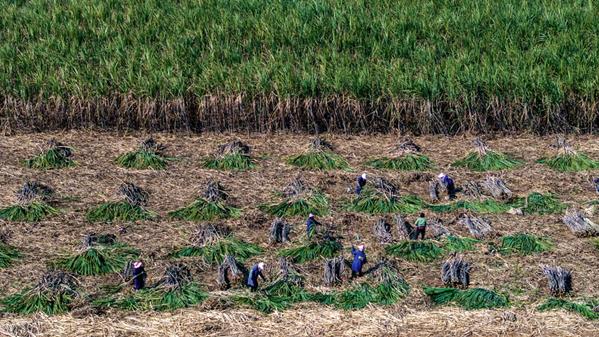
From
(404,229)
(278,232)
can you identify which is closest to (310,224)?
(278,232)

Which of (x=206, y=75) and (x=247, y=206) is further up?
(x=206, y=75)

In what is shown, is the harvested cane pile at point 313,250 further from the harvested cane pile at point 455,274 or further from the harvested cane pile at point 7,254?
the harvested cane pile at point 7,254

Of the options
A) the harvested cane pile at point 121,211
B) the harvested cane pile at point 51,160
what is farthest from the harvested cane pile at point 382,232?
the harvested cane pile at point 51,160

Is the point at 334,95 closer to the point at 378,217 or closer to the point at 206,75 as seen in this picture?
the point at 206,75

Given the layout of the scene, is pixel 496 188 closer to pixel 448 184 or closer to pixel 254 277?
pixel 448 184

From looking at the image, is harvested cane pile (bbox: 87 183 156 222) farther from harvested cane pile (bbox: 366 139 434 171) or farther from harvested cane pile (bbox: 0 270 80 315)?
harvested cane pile (bbox: 366 139 434 171)

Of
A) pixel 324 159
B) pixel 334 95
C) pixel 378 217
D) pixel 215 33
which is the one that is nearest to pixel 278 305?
pixel 378 217

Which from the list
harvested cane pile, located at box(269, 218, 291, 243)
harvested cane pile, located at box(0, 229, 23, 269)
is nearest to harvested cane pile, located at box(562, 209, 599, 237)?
harvested cane pile, located at box(269, 218, 291, 243)

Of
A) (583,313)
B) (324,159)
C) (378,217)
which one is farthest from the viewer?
(324,159)
